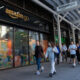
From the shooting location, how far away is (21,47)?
9.58m

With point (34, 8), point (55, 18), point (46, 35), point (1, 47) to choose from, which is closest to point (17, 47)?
point (1, 47)

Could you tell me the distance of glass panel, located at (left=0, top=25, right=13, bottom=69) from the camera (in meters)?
8.10

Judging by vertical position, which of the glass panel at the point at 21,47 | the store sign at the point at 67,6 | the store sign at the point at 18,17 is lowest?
the glass panel at the point at 21,47

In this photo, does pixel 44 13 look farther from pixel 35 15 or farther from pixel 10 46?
pixel 10 46

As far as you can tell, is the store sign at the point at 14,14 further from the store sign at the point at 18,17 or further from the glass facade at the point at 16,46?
the glass facade at the point at 16,46

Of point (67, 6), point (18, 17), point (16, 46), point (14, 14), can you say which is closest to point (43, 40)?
point (67, 6)

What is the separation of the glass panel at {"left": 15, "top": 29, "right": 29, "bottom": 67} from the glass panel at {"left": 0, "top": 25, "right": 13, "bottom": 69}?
0.55m

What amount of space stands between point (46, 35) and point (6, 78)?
7974 millimetres

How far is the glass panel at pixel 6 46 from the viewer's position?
8.10 metres

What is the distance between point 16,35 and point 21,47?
1.01 m

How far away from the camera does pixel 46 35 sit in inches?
520

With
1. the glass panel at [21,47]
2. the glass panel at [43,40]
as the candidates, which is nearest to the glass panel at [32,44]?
the glass panel at [21,47]

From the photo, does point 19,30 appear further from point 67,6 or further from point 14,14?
point 67,6

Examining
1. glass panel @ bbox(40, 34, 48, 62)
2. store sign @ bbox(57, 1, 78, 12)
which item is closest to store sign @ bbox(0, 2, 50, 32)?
glass panel @ bbox(40, 34, 48, 62)
